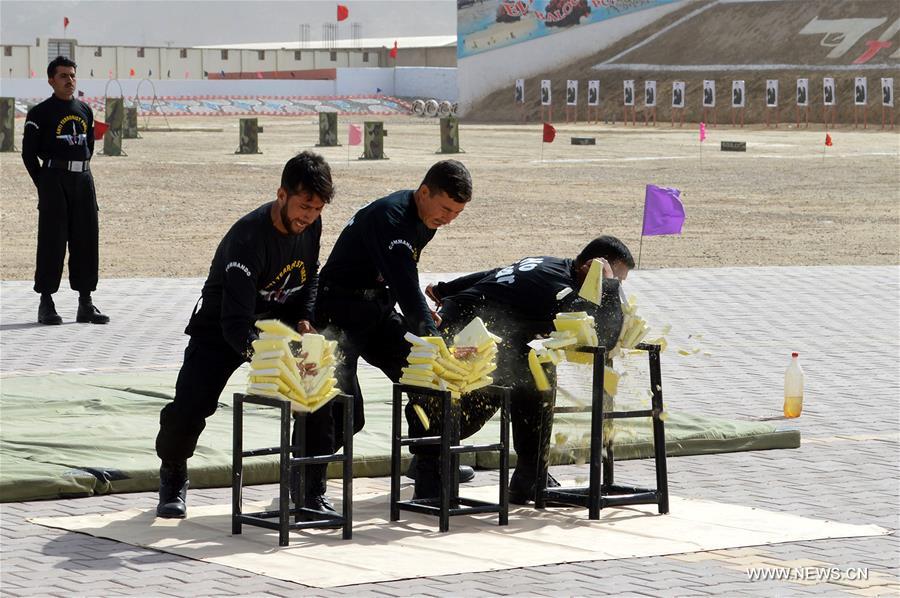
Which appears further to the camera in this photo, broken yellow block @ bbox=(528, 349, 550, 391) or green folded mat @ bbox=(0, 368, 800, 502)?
green folded mat @ bbox=(0, 368, 800, 502)

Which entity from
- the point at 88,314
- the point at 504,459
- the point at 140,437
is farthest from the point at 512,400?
the point at 88,314

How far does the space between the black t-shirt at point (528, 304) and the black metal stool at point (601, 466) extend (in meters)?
0.22

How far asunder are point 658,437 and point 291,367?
1.80 metres

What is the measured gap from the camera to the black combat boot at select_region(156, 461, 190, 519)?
6.57 meters

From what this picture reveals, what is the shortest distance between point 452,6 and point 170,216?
179 metres

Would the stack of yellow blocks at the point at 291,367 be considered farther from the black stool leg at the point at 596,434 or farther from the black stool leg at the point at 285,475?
the black stool leg at the point at 596,434

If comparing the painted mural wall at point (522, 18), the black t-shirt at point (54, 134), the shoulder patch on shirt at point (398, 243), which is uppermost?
the painted mural wall at point (522, 18)

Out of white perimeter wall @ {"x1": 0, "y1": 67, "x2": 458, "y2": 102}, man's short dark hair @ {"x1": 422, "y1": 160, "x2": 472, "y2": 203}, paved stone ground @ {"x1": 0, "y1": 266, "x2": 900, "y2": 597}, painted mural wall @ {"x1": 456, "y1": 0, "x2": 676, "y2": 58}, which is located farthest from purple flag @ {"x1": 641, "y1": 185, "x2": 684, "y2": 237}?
painted mural wall @ {"x1": 456, "y1": 0, "x2": 676, "y2": 58}

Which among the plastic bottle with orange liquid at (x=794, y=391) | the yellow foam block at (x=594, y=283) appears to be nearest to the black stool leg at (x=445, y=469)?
the yellow foam block at (x=594, y=283)

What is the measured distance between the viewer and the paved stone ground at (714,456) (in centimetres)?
555

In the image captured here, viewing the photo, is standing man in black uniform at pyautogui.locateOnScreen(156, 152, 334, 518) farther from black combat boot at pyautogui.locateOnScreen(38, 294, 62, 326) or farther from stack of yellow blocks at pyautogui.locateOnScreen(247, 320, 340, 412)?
black combat boot at pyautogui.locateOnScreen(38, 294, 62, 326)

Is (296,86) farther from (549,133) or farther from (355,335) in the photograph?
(355,335)

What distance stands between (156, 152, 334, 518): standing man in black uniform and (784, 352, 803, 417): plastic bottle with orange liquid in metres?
3.70

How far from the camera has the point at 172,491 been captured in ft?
21.8
